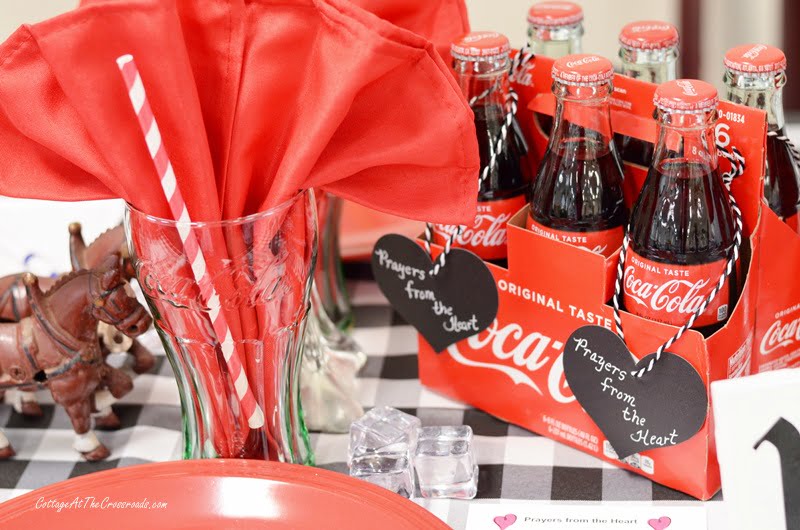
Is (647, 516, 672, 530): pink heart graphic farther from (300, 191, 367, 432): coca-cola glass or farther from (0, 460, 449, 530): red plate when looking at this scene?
(300, 191, 367, 432): coca-cola glass

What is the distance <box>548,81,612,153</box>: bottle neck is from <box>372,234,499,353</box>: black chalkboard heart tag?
13cm

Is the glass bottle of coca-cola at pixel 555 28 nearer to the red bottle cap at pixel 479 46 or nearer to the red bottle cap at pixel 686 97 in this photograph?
the red bottle cap at pixel 479 46

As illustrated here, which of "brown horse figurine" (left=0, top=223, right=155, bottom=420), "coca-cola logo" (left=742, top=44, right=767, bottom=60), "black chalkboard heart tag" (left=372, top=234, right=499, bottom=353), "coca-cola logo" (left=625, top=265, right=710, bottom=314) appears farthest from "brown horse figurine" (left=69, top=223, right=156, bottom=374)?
"coca-cola logo" (left=742, top=44, right=767, bottom=60)

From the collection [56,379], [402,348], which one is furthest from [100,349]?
[402,348]

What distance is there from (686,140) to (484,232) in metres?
0.20

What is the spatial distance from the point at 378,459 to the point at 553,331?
183 mm

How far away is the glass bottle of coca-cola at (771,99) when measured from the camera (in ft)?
2.73

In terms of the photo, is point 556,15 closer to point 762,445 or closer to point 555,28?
point 555,28

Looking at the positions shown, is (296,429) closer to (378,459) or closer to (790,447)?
(378,459)

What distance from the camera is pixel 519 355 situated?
0.93 m

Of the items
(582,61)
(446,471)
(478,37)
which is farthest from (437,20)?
(446,471)

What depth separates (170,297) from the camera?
0.78m

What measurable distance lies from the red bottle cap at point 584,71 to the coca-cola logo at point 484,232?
14cm

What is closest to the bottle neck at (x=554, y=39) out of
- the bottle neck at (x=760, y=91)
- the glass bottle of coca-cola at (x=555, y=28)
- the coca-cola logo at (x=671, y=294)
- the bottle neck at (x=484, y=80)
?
the glass bottle of coca-cola at (x=555, y=28)
